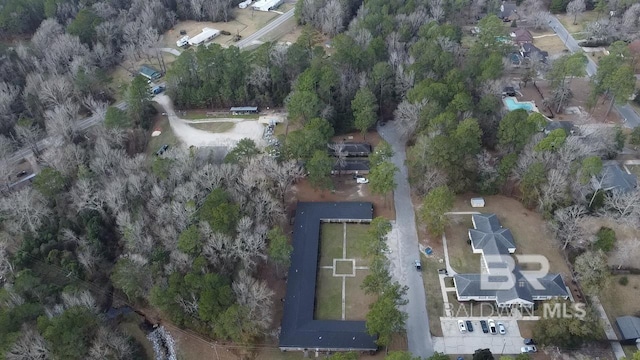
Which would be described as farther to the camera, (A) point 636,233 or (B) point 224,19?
(B) point 224,19

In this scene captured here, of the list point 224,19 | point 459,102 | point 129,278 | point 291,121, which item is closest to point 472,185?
point 459,102

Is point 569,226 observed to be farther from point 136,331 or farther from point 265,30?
point 265,30

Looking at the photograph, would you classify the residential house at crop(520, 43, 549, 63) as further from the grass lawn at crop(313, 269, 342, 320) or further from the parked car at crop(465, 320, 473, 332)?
the grass lawn at crop(313, 269, 342, 320)

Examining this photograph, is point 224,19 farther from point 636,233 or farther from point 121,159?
point 636,233

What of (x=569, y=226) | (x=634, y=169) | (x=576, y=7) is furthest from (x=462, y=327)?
(x=576, y=7)

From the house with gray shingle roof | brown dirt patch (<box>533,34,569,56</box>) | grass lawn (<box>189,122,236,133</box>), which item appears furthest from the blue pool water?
grass lawn (<box>189,122,236,133</box>)

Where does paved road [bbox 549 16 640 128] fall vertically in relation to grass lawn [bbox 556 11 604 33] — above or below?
below
